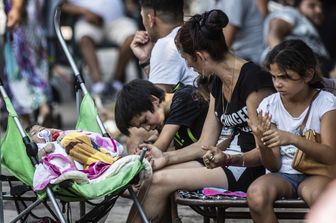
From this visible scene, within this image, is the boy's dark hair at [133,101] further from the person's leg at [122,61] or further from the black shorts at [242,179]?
the person's leg at [122,61]

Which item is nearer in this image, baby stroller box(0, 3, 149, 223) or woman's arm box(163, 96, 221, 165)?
baby stroller box(0, 3, 149, 223)

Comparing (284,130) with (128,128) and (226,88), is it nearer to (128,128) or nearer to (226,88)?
(226,88)

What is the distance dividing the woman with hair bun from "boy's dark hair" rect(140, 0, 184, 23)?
0.69 metres

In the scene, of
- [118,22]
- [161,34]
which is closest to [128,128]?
[161,34]

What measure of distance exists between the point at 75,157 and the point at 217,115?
79cm

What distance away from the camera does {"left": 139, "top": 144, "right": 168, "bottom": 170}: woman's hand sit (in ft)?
16.9

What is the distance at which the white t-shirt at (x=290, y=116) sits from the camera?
193 inches

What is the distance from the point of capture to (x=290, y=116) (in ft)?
16.3

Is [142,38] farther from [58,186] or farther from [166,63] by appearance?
[58,186]

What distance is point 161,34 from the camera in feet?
19.5

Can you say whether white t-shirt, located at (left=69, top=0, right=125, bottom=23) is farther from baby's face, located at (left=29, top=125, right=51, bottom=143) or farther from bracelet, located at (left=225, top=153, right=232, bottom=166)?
bracelet, located at (left=225, top=153, right=232, bottom=166)

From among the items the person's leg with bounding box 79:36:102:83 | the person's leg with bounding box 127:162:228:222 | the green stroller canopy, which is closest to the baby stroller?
the green stroller canopy

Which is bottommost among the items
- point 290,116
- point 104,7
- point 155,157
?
point 104,7

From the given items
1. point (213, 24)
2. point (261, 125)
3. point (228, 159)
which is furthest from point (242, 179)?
point (213, 24)
